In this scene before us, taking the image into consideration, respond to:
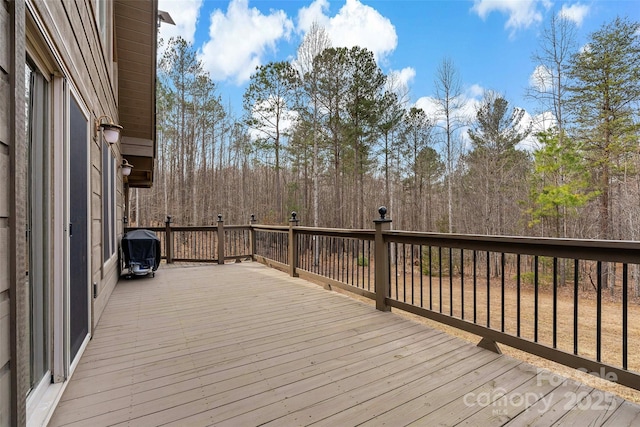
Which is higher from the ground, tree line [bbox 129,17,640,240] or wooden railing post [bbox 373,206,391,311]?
tree line [bbox 129,17,640,240]

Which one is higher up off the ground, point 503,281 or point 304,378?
point 503,281

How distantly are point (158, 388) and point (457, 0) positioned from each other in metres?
14.8

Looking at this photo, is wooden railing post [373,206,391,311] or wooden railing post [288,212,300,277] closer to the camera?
wooden railing post [373,206,391,311]

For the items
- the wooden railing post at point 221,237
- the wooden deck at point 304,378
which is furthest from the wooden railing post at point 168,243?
the wooden deck at point 304,378

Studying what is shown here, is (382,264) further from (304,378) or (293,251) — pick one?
(293,251)

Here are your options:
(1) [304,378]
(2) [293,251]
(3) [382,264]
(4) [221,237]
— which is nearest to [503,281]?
(3) [382,264]

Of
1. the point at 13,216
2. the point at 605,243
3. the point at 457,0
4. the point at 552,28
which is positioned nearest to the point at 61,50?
the point at 13,216

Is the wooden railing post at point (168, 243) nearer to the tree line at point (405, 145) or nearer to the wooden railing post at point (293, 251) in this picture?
the wooden railing post at point (293, 251)

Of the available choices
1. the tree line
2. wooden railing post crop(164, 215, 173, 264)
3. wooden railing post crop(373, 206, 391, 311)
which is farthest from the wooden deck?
the tree line

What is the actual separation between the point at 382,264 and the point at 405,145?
1475 centimetres

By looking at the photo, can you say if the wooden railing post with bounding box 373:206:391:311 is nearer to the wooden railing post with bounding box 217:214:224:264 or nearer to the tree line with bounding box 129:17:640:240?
the wooden railing post with bounding box 217:214:224:264

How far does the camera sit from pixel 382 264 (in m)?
3.38

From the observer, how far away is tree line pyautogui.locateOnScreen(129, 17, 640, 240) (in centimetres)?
1030

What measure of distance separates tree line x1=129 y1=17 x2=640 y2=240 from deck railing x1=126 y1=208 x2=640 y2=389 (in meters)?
3.22
